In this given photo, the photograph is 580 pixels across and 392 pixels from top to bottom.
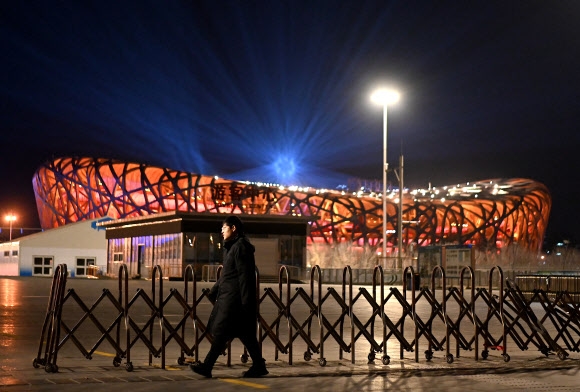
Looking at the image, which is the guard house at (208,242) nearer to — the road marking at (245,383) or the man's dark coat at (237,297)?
the road marking at (245,383)

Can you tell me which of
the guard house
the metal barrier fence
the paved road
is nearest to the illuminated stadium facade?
the guard house

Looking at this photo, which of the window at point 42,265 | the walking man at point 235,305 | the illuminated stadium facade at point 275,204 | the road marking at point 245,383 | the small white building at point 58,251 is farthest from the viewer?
the illuminated stadium facade at point 275,204

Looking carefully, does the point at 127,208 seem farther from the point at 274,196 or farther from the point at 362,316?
the point at 362,316

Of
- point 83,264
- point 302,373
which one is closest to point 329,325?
point 302,373

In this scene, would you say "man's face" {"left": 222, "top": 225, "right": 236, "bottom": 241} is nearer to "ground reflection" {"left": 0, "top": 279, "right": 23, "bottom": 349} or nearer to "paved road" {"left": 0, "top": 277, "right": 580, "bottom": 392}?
"paved road" {"left": 0, "top": 277, "right": 580, "bottom": 392}

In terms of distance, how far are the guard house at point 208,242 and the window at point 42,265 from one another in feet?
26.3

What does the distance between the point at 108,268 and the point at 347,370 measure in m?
65.3

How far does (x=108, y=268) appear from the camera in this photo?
74.4 metres

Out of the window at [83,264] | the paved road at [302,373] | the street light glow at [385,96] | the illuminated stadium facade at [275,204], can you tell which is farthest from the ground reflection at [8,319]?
the illuminated stadium facade at [275,204]

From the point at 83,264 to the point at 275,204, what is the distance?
35134mm

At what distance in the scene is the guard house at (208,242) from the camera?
61.5 meters

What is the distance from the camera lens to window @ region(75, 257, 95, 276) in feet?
248

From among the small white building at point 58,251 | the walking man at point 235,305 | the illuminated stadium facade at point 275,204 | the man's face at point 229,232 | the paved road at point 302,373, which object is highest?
the illuminated stadium facade at point 275,204

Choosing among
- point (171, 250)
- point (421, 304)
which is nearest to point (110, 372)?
point (421, 304)
